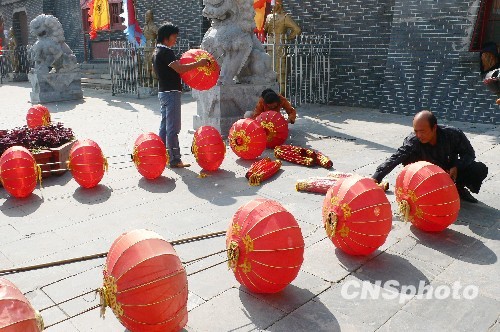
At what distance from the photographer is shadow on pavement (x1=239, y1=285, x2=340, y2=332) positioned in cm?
273

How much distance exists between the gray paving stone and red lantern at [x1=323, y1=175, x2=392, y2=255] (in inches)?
33.9

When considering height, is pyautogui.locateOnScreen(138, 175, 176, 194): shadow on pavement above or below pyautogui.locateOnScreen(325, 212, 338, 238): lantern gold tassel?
below

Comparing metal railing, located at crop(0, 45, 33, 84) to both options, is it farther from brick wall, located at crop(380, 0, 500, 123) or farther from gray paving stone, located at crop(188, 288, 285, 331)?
gray paving stone, located at crop(188, 288, 285, 331)

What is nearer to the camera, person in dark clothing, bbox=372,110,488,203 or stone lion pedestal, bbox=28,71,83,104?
person in dark clothing, bbox=372,110,488,203

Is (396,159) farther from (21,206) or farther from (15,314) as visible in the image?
(21,206)

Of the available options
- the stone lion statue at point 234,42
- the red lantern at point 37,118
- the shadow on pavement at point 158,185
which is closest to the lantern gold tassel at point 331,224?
the shadow on pavement at point 158,185

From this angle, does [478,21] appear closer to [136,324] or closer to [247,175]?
[247,175]

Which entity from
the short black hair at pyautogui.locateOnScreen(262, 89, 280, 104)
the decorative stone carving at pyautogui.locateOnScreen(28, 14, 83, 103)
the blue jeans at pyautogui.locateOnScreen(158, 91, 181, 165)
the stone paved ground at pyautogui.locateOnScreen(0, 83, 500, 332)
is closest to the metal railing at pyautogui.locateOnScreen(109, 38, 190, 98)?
the decorative stone carving at pyautogui.locateOnScreen(28, 14, 83, 103)

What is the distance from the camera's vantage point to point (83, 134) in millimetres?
9086

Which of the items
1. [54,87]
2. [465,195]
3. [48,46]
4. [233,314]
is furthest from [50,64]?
[233,314]

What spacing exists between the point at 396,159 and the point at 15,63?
24.1 metres

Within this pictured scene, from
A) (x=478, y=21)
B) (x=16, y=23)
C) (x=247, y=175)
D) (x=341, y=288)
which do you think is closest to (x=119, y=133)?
(x=247, y=175)

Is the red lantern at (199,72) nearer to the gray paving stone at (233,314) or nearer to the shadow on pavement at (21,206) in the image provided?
the shadow on pavement at (21,206)

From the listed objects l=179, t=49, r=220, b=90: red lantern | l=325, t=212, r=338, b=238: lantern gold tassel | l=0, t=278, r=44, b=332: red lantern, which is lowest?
l=325, t=212, r=338, b=238: lantern gold tassel
